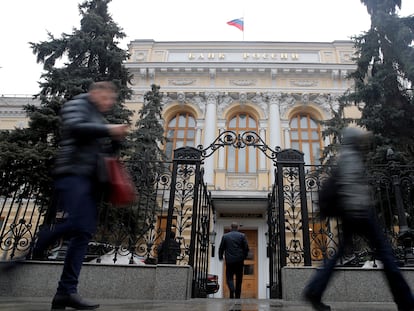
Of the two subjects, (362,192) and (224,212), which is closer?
(362,192)

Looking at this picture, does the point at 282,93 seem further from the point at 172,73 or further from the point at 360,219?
the point at 360,219

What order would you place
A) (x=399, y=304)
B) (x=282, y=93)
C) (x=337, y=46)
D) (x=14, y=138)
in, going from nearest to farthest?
(x=399, y=304) < (x=14, y=138) < (x=282, y=93) < (x=337, y=46)

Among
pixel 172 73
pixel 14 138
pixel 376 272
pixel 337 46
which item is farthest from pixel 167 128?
pixel 376 272

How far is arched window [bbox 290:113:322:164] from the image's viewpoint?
18500 mm

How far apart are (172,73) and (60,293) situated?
19.0m

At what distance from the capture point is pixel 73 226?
272 centimetres

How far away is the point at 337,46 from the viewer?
21.1 metres

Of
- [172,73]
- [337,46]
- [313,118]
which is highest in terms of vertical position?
[337,46]

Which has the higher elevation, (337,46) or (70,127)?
(337,46)

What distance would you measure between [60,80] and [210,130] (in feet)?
29.7

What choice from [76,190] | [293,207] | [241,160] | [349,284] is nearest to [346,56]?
[241,160]

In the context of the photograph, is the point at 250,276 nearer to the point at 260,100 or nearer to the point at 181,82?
the point at 260,100

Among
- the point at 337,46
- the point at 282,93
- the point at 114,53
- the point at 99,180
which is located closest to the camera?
the point at 99,180

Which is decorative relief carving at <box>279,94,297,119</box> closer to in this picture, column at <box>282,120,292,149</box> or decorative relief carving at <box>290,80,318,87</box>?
column at <box>282,120,292,149</box>
